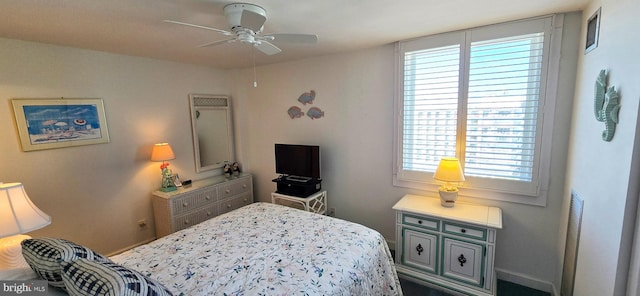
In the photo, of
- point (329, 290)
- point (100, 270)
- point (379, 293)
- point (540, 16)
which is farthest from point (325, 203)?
point (540, 16)

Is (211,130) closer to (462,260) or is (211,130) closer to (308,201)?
(308,201)

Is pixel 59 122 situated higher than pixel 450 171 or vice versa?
pixel 59 122

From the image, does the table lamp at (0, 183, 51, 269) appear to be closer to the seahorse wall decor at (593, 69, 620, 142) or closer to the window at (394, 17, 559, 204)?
the window at (394, 17, 559, 204)

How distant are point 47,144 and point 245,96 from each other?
2.24 meters

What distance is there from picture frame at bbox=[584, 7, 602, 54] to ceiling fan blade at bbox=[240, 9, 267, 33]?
6.73 feet

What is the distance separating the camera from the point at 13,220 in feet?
5.40

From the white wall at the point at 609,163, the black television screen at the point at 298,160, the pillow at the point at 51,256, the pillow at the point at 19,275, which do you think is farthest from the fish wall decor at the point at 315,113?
the pillow at the point at 19,275

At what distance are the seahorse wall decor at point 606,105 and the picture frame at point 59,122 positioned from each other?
406cm

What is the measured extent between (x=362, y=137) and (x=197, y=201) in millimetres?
2228

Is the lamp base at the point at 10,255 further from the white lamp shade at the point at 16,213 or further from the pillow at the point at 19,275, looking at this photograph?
the pillow at the point at 19,275

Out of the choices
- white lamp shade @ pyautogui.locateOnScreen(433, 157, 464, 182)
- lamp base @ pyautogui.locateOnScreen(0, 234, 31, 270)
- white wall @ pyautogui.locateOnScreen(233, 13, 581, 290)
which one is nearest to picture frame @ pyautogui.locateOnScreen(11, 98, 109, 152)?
lamp base @ pyautogui.locateOnScreen(0, 234, 31, 270)

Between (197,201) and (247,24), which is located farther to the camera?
(197,201)

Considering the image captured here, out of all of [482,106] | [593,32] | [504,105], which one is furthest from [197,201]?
[593,32]

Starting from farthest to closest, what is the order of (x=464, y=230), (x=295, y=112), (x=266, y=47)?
(x=295, y=112), (x=464, y=230), (x=266, y=47)
